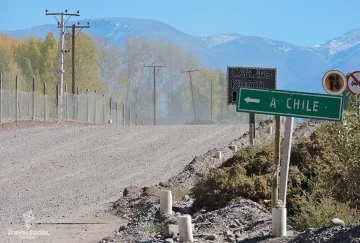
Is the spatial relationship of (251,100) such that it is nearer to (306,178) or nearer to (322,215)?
(322,215)

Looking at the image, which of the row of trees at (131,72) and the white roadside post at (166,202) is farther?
the row of trees at (131,72)

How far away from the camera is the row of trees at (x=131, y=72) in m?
112

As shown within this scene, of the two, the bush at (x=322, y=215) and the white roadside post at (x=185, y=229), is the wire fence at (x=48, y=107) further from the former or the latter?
the white roadside post at (x=185, y=229)

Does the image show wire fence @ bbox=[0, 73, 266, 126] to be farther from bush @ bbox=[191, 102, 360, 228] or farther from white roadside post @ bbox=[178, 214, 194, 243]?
white roadside post @ bbox=[178, 214, 194, 243]

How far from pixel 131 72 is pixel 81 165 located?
15218cm

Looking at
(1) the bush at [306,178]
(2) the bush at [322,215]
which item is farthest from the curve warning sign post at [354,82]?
(2) the bush at [322,215]

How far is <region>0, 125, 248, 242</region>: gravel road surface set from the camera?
1850 centimetres

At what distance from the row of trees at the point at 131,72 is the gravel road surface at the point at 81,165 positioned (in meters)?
66.8

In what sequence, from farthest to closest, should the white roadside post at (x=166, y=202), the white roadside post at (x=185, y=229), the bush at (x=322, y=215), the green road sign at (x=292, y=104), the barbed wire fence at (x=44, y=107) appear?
the barbed wire fence at (x=44, y=107)
the white roadside post at (x=166, y=202)
the bush at (x=322, y=215)
the white roadside post at (x=185, y=229)
the green road sign at (x=292, y=104)

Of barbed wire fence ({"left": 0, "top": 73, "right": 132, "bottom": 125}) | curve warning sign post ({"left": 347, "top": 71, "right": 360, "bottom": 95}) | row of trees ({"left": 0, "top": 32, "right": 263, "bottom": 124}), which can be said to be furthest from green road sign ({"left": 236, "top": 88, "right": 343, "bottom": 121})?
row of trees ({"left": 0, "top": 32, "right": 263, "bottom": 124})

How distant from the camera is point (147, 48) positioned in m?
183

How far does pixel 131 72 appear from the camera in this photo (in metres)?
180

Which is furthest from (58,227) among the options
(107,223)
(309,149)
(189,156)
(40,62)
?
(40,62)

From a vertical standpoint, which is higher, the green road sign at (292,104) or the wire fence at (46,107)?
the green road sign at (292,104)
